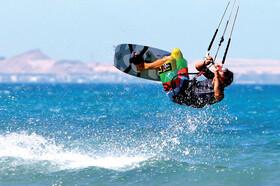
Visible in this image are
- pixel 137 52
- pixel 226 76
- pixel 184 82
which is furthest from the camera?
pixel 137 52

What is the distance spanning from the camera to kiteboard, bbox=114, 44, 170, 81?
53.4ft

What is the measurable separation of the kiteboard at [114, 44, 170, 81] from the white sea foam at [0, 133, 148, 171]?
1889 mm

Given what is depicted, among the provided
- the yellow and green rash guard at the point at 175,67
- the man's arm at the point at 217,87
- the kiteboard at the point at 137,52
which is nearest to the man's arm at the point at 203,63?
the man's arm at the point at 217,87

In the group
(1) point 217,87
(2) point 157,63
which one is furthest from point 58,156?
(1) point 217,87

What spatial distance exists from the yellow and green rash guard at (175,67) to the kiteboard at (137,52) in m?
1.77

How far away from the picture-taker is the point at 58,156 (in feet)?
55.8

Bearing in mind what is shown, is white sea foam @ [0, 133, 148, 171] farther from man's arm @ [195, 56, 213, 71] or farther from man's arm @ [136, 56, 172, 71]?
man's arm @ [195, 56, 213, 71]

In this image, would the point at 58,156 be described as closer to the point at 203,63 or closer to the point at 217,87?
the point at 203,63

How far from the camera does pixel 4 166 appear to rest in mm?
15578

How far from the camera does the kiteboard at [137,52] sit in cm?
1627

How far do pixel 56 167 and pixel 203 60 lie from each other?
4.01 m

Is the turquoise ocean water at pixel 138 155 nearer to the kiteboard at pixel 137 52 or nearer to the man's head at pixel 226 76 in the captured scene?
the kiteboard at pixel 137 52

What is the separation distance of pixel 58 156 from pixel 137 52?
9.95ft

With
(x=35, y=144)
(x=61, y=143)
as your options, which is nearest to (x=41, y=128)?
(x=61, y=143)
